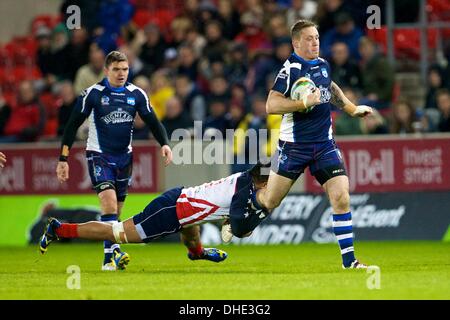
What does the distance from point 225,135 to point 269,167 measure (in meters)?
6.57

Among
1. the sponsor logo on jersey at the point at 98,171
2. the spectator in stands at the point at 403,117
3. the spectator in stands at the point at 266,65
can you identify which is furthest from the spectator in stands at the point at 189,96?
the sponsor logo on jersey at the point at 98,171

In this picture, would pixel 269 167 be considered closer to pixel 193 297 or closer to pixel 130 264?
pixel 130 264

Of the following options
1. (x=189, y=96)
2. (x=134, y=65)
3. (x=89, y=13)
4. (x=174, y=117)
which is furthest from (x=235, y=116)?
(x=89, y=13)

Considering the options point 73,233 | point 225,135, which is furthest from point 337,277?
point 225,135

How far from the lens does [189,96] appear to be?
70.7 feet

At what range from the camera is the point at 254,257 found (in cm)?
1547

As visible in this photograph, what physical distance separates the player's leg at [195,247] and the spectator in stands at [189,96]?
Result: 786cm

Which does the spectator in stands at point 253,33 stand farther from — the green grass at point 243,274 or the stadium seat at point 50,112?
the green grass at point 243,274

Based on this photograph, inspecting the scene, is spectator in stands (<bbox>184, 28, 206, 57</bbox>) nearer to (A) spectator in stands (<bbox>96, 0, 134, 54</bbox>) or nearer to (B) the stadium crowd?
(B) the stadium crowd

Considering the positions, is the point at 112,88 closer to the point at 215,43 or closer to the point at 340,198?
the point at 340,198

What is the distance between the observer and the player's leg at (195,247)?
1315cm

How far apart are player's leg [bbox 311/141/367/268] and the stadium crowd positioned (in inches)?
267

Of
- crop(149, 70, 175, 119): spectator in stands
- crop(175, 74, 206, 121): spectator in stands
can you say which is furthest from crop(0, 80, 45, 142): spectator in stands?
crop(175, 74, 206, 121): spectator in stands

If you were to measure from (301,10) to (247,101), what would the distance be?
2633mm
